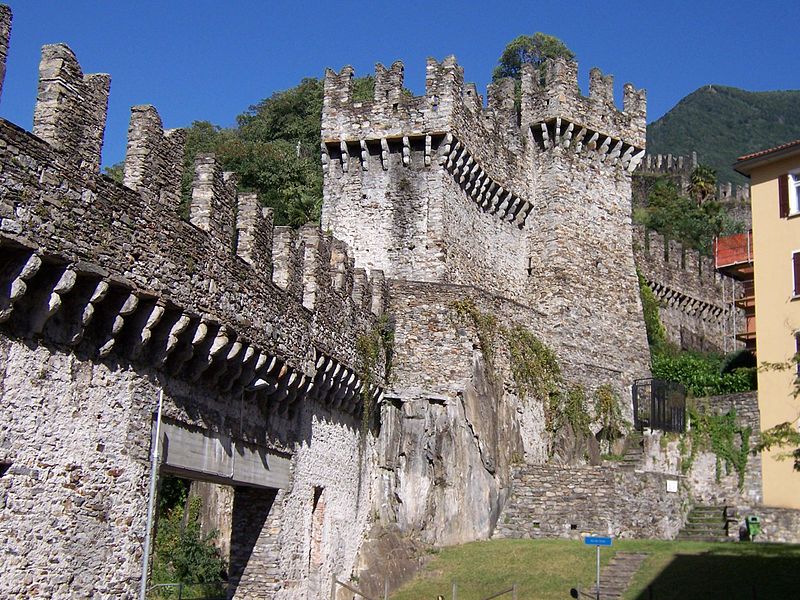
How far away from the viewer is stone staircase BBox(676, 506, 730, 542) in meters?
29.2

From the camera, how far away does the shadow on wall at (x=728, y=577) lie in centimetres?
2123

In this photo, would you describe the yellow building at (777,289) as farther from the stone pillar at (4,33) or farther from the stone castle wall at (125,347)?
the stone pillar at (4,33)

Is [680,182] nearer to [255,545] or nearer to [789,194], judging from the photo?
[789,194]

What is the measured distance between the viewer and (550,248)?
3697cm

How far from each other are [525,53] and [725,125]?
2743 inches

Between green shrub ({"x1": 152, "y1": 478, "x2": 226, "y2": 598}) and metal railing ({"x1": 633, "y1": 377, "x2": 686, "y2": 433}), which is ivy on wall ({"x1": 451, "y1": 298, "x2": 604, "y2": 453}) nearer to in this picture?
metal railing ({"x1": 633, "y1": 377, "x2": 686, "y2": 433})

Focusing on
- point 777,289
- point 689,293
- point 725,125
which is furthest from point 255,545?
point 725,125

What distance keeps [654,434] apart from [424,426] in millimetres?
8884

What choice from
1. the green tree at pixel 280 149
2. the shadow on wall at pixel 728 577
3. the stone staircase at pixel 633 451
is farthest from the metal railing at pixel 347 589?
the green tree at pixel 280 149

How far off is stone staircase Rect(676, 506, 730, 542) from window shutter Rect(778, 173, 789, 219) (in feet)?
31.0

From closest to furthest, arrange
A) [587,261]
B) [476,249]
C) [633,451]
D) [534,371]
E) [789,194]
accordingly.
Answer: [534,371] < [633,451] < [789,194] < [476,249] < [587,261]

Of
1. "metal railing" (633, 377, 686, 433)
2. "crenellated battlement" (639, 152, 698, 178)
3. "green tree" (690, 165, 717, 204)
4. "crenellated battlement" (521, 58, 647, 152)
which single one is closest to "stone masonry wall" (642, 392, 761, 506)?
"metal railing" (633, 377, 686, 433)

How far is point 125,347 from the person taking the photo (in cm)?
1571

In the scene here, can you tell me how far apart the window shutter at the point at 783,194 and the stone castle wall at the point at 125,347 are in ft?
58.2
